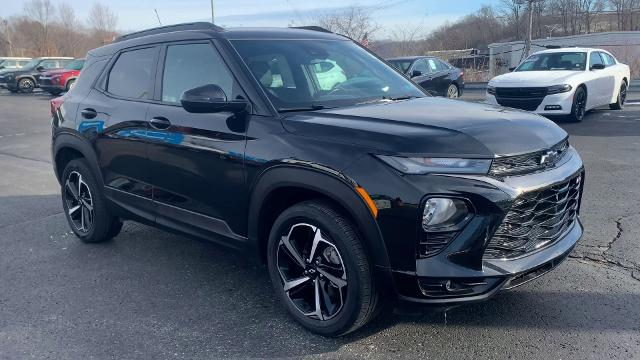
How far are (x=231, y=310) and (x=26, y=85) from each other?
1161 inches

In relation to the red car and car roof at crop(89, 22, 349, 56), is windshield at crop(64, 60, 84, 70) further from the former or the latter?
car roof at crop(89, 22, 349, 56)

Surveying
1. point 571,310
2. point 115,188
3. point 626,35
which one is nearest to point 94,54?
point 115,188

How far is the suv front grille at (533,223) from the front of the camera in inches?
112

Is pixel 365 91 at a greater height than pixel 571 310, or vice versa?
pixel 365 91

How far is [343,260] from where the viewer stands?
3039 millimetres

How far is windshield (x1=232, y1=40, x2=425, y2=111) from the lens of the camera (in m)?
3.68

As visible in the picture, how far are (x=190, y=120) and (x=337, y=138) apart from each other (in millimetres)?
1232

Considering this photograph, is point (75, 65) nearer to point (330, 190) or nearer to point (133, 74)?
point (133, 74)

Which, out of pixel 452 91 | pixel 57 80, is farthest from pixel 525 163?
pixel 57 80

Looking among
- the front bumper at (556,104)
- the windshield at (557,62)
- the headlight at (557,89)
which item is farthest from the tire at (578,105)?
the windshield at (557,62)

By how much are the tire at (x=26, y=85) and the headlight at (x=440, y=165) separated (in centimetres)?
3052

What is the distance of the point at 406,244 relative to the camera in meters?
2.79

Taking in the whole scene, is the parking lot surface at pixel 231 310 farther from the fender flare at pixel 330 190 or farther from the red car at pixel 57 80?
the red car at pixel 57 80

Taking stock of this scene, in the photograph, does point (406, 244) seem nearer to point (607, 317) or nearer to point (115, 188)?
point (607, 317)
